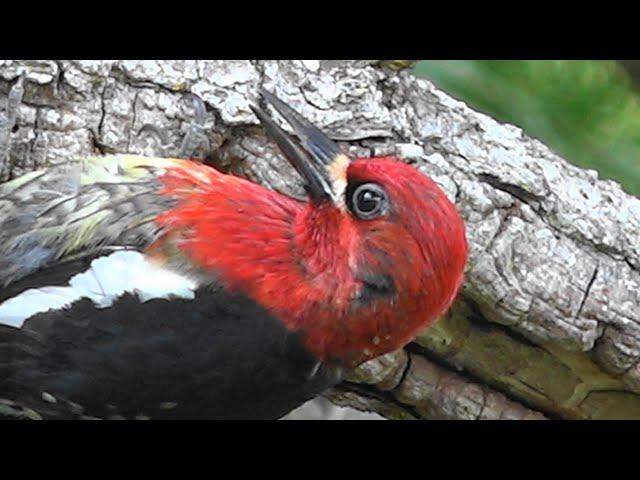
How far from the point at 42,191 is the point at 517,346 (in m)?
1.23

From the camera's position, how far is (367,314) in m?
3.18

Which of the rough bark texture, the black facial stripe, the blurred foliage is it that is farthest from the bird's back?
Result: the blurred foliage

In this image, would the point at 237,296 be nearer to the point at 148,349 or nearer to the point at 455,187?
the point at 148,349

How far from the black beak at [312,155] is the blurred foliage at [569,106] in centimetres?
91

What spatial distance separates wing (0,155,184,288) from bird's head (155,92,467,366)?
126mm

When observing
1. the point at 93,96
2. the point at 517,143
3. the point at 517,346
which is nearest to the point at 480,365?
the point at 517,346

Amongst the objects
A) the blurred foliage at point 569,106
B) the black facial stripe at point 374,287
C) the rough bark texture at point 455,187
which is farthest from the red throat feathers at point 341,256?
the blurred foliage at point 569,106

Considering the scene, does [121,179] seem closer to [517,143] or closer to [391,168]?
[391,168]

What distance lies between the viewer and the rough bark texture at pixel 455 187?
11.7 feet

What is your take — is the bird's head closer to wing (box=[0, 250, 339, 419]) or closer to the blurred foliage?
wing (box=[0, 250, 339, 419])

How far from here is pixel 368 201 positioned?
3.18 metres

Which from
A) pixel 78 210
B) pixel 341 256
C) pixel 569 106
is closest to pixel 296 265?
pixel 341 256

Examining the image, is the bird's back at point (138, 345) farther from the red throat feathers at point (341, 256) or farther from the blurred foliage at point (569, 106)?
the blurred foliage at point (569, 106)

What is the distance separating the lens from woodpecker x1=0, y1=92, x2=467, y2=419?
10.3 feet
